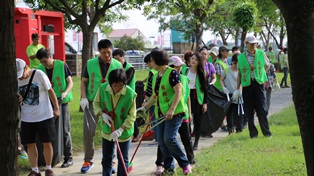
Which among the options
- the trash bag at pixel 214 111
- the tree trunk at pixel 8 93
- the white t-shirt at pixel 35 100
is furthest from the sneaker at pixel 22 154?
the tree trunk at pixel 8 93

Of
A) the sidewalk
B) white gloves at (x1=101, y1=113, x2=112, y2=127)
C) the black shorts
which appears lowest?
the sidewalk

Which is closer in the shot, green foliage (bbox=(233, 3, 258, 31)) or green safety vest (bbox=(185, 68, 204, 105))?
green safety vest (bbox=(185, 68, 204, 105))

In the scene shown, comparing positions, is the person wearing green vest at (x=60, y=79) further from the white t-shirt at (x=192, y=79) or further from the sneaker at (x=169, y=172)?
the white t-shirt at (x=192, y=79)

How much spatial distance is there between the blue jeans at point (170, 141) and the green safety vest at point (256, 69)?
317 cm

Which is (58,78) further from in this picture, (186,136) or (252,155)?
(252,155)

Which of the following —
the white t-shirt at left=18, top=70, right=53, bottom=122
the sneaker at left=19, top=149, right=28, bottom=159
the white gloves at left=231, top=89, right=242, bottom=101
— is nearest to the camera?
the white t-shirt at left=18, top=70, right=53, bottom=122

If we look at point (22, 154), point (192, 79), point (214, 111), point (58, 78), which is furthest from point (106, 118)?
point (214, 111)

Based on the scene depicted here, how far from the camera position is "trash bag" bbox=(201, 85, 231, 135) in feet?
37.6

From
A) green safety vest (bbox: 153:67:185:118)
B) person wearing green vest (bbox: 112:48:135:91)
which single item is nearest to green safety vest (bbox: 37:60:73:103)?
person wearing green vest (bbox: 112:48:135:91)

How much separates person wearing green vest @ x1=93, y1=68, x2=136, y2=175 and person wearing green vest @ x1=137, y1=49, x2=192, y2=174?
2.55 ft

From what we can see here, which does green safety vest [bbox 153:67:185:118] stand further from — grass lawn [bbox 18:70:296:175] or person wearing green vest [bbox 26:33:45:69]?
person wearing green vest [bbox 26:33:45:69]

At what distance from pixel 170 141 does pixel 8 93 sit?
341 centimetres

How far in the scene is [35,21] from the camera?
17219mm

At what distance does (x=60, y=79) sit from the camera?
8.51 meters
